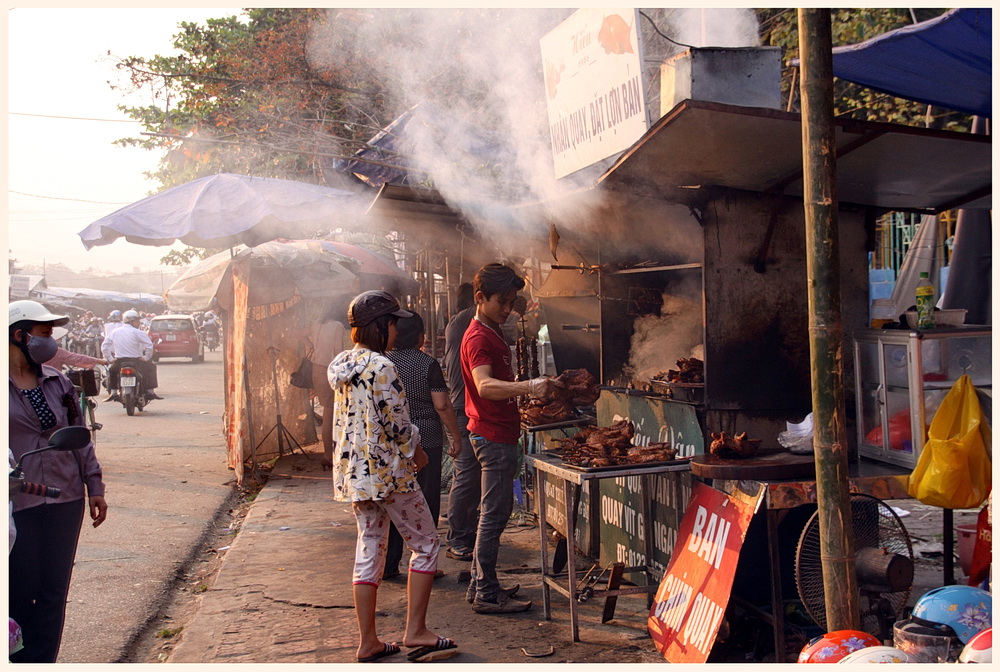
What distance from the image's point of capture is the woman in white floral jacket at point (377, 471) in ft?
14.4

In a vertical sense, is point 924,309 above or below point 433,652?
above

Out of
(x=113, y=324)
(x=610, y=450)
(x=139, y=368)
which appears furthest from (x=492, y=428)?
(x=113, y=324)

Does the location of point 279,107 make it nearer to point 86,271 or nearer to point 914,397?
point 914,397

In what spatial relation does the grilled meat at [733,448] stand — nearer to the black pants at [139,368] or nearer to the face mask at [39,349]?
the face mask at [39,349]

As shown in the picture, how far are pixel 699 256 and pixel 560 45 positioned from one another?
7.29ft

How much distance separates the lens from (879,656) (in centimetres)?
306

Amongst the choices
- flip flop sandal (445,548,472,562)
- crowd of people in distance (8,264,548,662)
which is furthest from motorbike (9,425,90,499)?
flip flop sandal (445,548,472,562)

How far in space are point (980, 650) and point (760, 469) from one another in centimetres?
135

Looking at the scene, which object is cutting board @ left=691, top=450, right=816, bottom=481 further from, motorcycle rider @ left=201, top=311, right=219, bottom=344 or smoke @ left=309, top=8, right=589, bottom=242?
motorcycle rider @ left=201, top=311, right=219, bottom=344

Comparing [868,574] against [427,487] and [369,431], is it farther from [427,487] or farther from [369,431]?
[427,487]

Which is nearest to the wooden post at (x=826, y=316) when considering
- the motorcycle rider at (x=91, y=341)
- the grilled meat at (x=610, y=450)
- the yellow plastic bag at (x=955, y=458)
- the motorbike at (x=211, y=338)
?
the yellow plastic bag at (x=955, y=458)

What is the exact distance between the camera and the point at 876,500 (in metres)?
4.14

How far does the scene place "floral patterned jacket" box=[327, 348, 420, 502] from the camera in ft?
14.3

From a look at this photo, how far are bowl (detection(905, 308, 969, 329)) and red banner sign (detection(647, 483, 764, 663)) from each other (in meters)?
1.45
